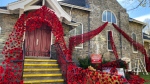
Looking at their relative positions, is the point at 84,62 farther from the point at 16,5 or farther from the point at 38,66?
the point at 16,5

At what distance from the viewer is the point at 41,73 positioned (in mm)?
6570

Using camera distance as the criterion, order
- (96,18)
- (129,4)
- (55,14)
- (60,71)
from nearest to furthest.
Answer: (60,71) → (129,4) → (55,14) → (96,18)

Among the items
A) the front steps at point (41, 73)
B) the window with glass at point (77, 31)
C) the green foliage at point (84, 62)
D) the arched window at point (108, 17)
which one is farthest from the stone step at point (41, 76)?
the arched window at point (108, 17)

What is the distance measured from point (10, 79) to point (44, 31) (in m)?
4.53

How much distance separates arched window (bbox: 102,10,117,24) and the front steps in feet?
28.4

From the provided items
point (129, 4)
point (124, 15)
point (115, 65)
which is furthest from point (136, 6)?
point (124, 15)

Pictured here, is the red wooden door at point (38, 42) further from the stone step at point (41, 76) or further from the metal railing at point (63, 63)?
the stone step at point (41, 76)

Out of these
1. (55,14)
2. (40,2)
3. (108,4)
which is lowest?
(55,14)

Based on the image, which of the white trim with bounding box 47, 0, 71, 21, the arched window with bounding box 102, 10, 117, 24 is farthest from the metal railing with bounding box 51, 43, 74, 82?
the arched window with bounding box 102, 10, 117, 24

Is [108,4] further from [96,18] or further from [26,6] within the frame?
[26,6]

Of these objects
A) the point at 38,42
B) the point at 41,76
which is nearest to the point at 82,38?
the point at 38,42

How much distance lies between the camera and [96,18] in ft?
45.4

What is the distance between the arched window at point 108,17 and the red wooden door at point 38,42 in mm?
6758

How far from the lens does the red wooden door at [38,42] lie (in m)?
8.98
